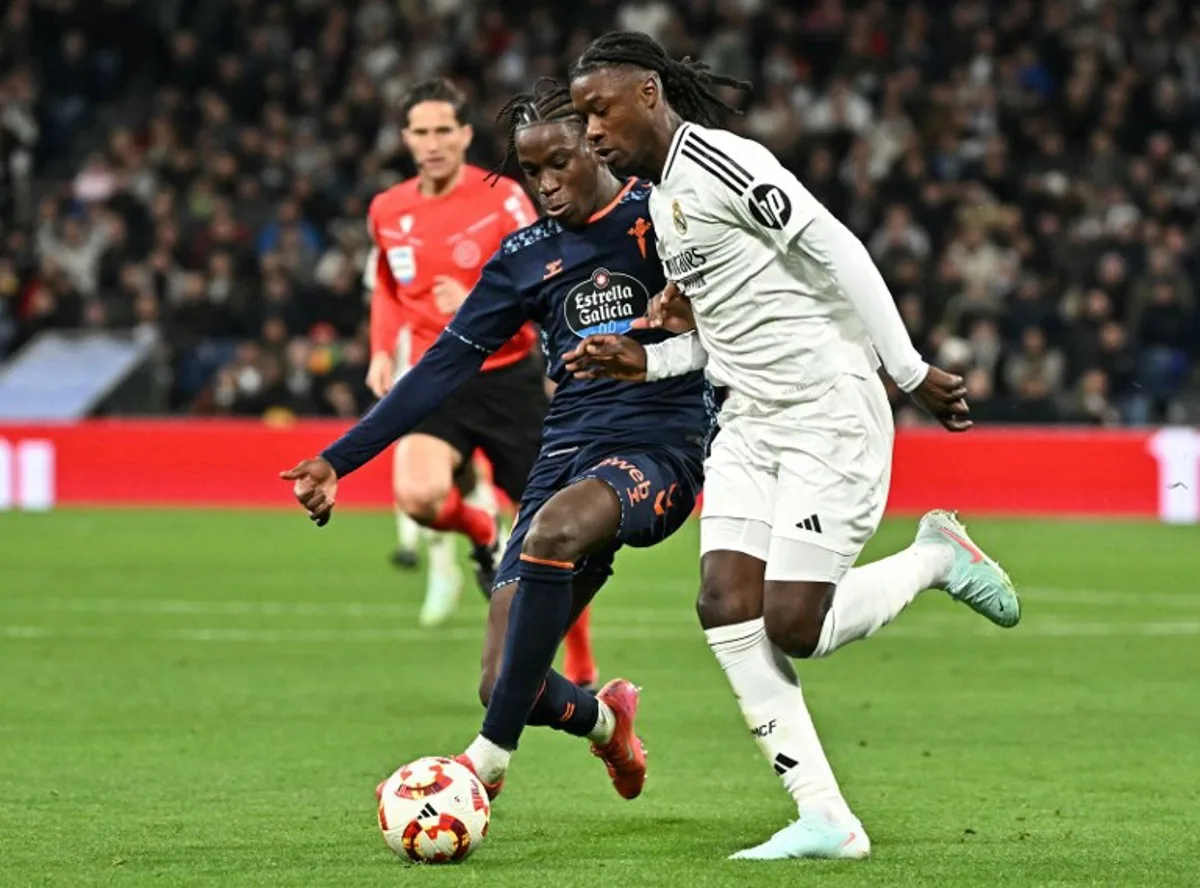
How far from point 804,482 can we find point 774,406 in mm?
238

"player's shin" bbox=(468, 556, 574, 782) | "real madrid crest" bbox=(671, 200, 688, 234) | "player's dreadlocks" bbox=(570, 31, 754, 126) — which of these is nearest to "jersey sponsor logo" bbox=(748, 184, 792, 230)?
"real madrid crest" bbox=(671, 200, 688, 234)

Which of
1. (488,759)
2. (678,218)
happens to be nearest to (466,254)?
(678,218)

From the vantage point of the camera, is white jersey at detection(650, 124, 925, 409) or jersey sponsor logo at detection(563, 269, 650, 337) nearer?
Result: white jersey at detection(650, 124, 925, 409)

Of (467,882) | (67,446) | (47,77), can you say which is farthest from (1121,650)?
(47,77)

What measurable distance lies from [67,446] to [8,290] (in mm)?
2795

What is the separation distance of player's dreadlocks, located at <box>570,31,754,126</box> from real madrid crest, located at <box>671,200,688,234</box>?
373 mm

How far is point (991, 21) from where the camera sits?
26250mm

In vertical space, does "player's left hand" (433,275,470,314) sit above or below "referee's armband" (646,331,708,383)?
below

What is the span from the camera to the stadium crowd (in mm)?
22172

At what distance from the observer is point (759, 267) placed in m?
6.16

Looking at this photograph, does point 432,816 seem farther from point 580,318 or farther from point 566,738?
point 566,738

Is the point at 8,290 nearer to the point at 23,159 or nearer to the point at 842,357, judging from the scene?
the point at 23,159

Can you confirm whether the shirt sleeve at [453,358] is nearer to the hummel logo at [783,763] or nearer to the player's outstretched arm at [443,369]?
the player's outstretched arm at [443,369]

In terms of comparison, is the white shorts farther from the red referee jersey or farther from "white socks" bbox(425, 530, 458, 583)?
"white socks" bbox(425, 530, 458, 583)
